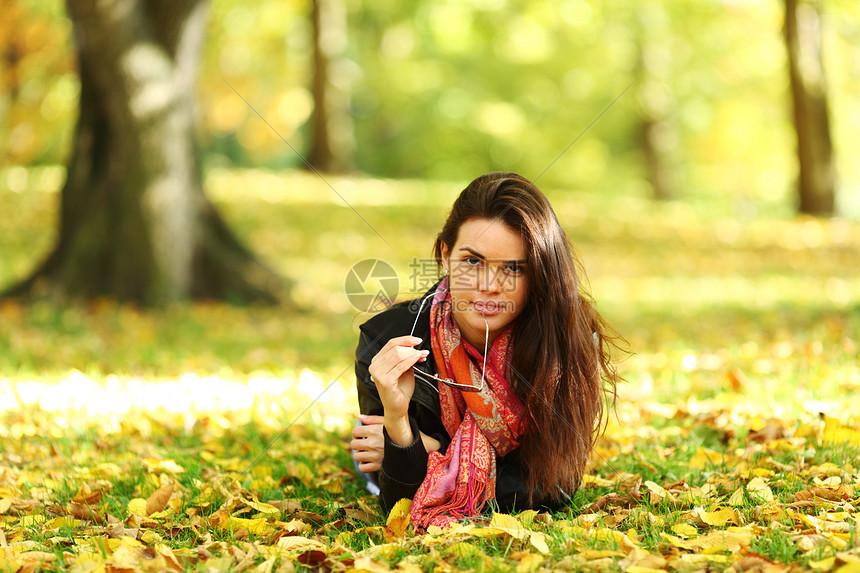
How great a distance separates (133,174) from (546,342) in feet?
17.9

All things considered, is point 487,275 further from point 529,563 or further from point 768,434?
point 768,434

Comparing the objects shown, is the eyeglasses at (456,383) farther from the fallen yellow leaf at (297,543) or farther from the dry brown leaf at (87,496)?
the dry brown leaf at (87,496)

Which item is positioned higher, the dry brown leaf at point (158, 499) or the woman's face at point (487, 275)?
the woman's face at point (487, 275)

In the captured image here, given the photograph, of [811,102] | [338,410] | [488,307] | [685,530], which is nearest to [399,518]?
[488,307]

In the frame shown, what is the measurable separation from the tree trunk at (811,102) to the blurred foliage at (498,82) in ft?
12.0

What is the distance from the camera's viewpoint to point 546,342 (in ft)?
8.56

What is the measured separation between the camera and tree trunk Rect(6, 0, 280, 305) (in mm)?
6855

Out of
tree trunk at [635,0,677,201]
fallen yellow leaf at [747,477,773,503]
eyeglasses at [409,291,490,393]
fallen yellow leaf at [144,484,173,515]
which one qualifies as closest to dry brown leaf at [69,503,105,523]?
fallen yellow leaf at [144,484,173,515]

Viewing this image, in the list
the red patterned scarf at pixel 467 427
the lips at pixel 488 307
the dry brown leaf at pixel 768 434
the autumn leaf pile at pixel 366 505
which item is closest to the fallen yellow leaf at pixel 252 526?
the autumn leaf pile at pixel 366 505

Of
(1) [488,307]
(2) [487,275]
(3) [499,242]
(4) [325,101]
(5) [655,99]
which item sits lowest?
(1) [488,307]

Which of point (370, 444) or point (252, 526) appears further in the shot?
point (370, 444)

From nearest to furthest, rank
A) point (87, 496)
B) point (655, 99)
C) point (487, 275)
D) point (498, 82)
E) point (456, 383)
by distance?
point (487, 275) → point (456, 383) → point (87, 496) → point (655, 99) → point (498, 82)

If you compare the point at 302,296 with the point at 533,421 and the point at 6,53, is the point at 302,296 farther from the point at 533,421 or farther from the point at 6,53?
the point at 6,53

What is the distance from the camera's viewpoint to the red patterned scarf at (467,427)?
2.66m
